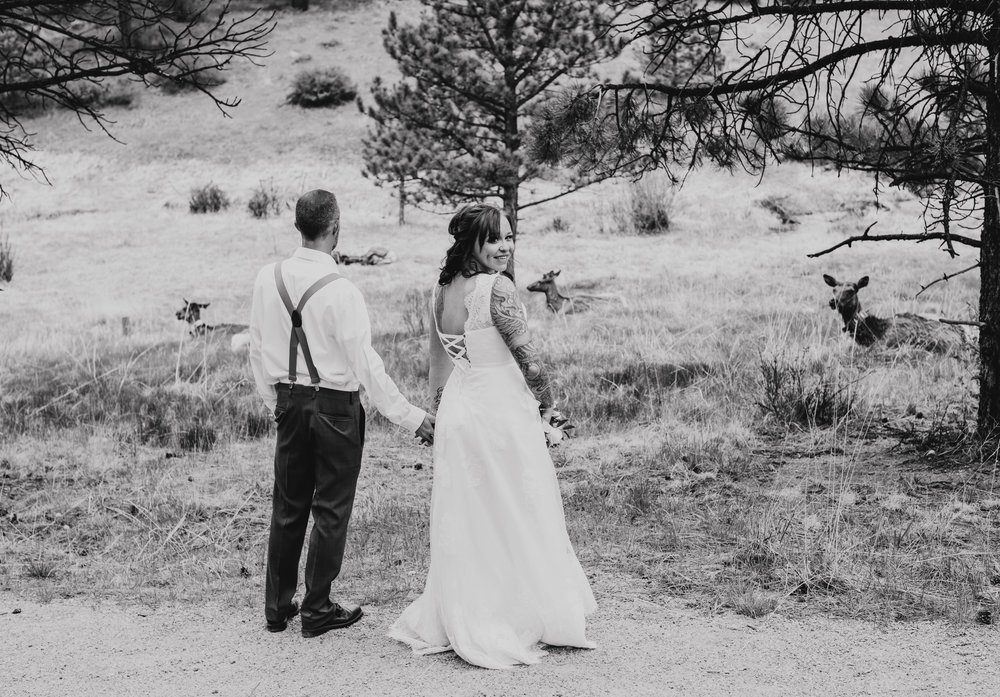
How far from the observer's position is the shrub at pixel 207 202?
988 inches

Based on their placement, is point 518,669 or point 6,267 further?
point 6,267

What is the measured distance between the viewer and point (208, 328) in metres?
12.8

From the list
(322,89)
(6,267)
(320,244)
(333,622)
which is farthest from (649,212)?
(322,89)

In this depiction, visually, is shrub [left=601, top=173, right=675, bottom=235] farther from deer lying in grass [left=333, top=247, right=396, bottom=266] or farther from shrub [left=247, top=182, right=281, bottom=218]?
shrub [left=247, top=182, right=281, bottom=218]

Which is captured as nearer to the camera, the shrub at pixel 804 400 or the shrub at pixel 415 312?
the shrub at pixel 804 400

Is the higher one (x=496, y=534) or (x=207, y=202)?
(x=207, y=202)

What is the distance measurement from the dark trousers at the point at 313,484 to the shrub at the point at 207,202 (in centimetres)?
2190

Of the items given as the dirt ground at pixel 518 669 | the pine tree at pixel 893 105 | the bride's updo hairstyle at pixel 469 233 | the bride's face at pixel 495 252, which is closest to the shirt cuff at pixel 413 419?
the bride's updo hairstyle at pixel 469 233

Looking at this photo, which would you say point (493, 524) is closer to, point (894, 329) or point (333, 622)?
point (333, 622)

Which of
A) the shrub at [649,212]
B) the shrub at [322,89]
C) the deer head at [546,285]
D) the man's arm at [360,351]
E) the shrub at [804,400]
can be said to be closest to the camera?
the man's arm at [360,351]

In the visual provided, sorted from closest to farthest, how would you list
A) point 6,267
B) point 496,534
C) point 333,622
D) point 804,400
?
point 496,534
point 333,622
point 804,400
point 6,267

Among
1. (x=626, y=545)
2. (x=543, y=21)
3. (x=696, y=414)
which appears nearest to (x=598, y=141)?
(x=696, y=414)

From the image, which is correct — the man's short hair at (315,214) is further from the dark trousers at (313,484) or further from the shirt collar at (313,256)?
the dark trousers at (313,484)

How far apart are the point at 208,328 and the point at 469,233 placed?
9266 millimetres
